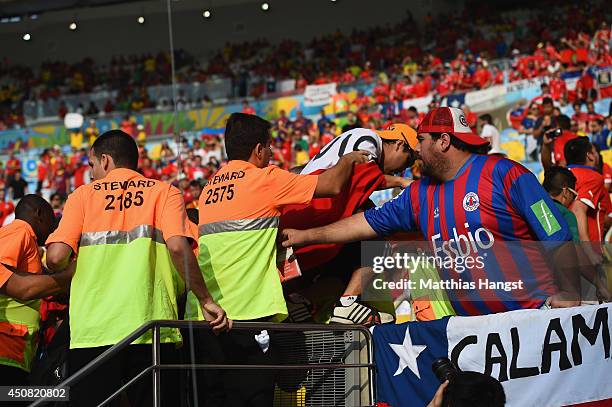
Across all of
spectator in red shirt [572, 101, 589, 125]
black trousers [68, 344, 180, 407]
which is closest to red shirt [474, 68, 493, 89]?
spectator in red shirt [572, 101, 589, 125]

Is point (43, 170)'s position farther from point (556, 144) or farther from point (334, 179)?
point (334, 179)

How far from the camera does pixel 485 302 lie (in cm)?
430

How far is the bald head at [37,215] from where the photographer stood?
5145 mm

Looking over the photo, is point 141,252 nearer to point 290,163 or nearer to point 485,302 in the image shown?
point 485,302

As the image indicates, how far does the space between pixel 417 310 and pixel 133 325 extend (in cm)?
148

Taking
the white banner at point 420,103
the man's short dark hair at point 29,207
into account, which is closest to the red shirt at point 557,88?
the white banner at point 420,103

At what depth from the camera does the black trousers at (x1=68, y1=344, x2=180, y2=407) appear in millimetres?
4234

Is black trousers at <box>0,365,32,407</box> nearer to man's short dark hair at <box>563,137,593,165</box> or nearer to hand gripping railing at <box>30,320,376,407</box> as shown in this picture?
hand gripping railing at <box>30,320,376,407</box>

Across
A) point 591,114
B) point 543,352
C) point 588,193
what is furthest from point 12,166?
point 543,352

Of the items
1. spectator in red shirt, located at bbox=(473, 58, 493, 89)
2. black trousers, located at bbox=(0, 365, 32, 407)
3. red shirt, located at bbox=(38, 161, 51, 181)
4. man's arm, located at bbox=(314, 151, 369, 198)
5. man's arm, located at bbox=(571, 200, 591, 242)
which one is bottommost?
red shirt, located at bbox=(38, 161, 51, 181)

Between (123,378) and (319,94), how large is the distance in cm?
2017

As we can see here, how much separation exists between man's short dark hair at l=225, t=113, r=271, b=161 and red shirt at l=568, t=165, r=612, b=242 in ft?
8.93

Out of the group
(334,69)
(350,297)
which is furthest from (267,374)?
(334,69)

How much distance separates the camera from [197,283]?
412 centimetres
